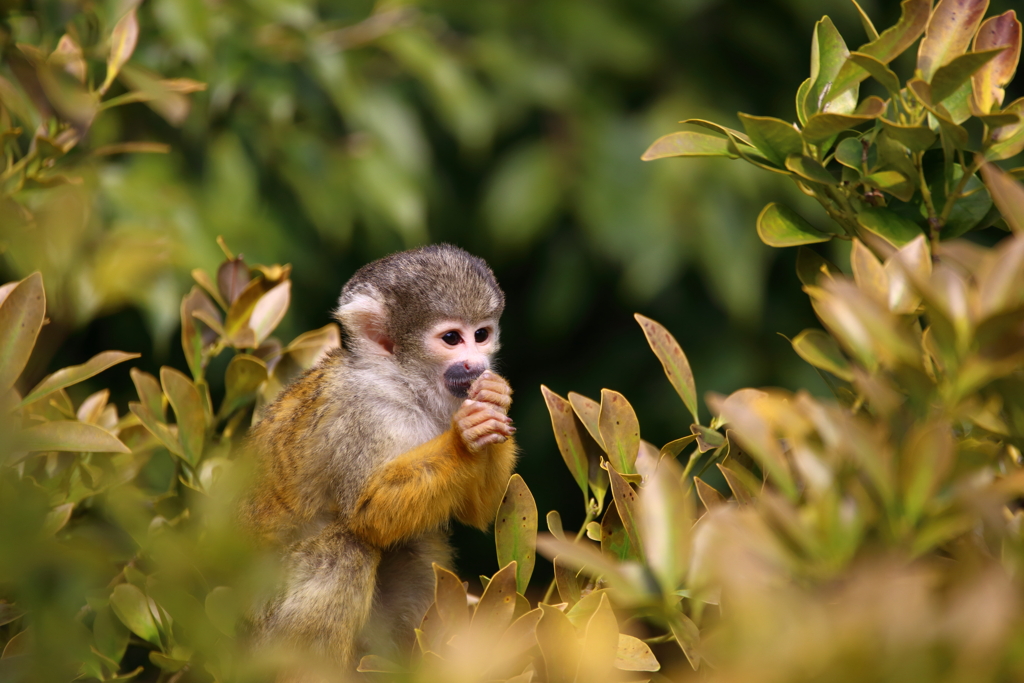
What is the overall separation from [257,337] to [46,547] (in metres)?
1.21

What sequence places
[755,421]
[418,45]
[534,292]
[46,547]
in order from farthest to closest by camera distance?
[534,292], [418,45], [755,421], [46,547]

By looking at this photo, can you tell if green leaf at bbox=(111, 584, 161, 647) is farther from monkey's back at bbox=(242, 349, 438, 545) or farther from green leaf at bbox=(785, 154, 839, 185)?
green leaf at bbox=(785, 154, 839, 185)

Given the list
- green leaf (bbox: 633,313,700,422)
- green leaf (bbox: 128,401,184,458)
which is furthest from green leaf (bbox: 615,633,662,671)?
green leaf (bbox: 128,401,184,458)

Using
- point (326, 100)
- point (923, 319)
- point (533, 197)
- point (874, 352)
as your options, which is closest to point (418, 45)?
point (326, 100)

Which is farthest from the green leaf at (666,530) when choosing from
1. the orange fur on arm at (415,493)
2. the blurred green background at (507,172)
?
the blurred green background at (507,172)

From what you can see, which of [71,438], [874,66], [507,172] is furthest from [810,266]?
[507,172]

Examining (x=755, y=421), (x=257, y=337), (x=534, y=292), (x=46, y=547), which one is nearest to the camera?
(x=46, y=547)

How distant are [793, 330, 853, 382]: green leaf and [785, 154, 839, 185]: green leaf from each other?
11.3 inches

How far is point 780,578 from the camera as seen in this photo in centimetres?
68

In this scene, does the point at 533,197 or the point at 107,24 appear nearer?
the point at 107,24

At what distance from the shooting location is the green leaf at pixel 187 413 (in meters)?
1.53

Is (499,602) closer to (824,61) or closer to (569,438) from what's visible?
(569,438)

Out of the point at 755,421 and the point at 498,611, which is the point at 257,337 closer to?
the point at 498,611

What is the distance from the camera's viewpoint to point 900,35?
1091mm
